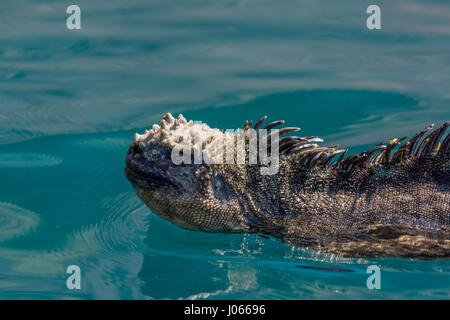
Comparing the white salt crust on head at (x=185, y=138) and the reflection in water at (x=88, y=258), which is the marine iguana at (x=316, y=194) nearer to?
the white salt crust on head at (x=185, y=138)

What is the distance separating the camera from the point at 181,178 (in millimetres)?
5961

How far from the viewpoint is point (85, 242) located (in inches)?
273

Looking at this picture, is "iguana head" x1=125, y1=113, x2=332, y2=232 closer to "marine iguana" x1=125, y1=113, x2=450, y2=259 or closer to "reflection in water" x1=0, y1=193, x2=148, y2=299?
"marine iguana" x1=125, y1=113, x2=450, y2=259

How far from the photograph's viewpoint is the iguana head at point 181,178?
19.4 ft

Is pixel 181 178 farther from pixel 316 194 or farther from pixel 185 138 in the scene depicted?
pixel 316 194

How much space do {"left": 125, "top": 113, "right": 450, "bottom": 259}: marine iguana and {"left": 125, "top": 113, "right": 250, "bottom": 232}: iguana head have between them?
0.04 ft

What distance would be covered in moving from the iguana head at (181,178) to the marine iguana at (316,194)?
1 cm

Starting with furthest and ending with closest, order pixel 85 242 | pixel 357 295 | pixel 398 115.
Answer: pixel 398 115
pixel 85 242
pixel 357 295

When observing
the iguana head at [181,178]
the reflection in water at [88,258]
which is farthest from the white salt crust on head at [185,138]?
the reflection in water at [88,258]

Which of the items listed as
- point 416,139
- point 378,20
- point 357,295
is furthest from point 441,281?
point 378,20

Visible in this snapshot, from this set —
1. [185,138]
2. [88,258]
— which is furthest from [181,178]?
[88,258]

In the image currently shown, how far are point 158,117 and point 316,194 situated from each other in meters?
4.48

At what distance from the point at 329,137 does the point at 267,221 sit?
359cm

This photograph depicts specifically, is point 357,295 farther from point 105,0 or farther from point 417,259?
point 105,0
